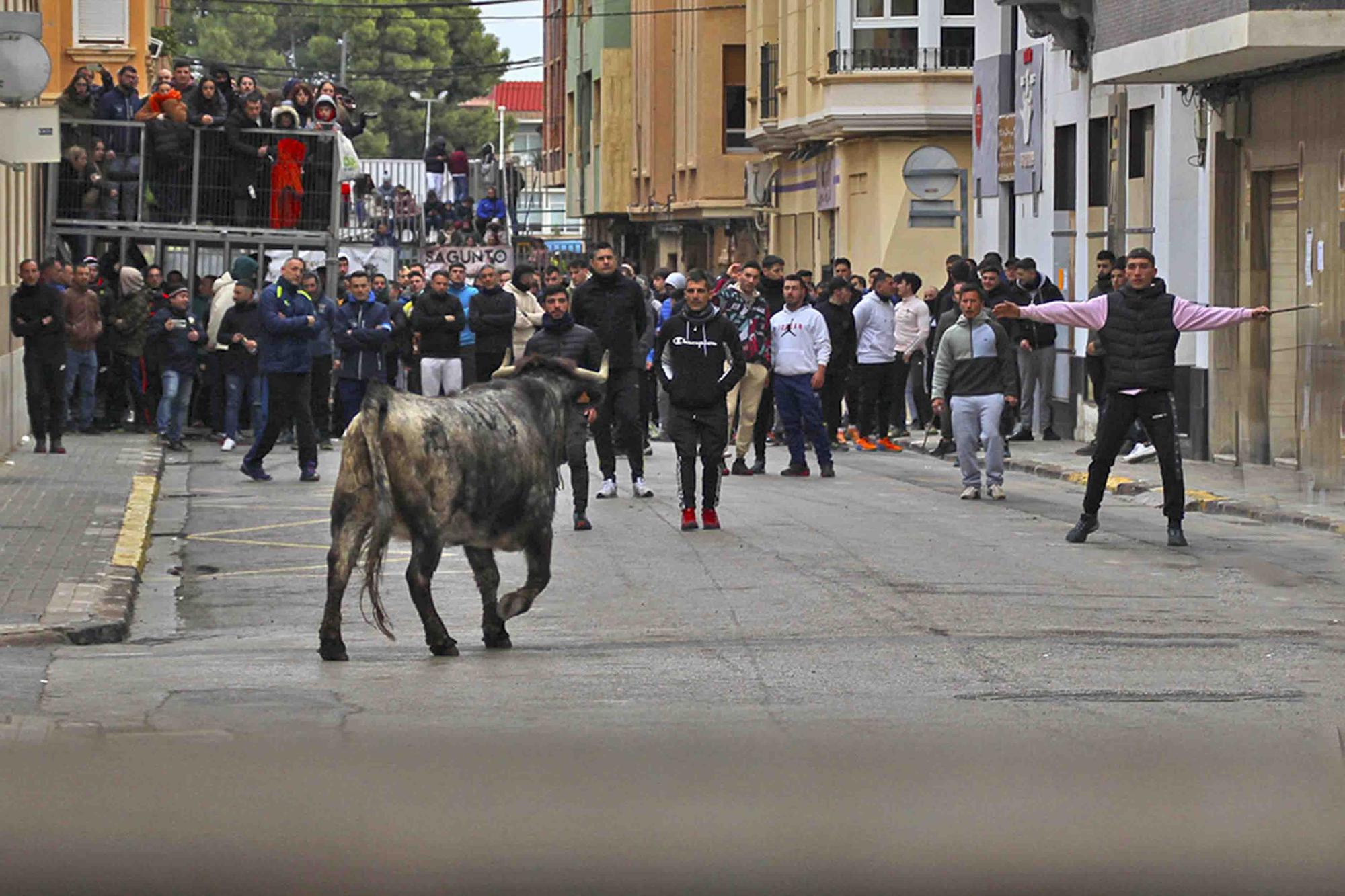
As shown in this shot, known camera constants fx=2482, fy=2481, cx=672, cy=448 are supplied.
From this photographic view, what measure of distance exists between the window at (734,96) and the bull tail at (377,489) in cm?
4467

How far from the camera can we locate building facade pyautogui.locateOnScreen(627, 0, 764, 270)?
5478cm

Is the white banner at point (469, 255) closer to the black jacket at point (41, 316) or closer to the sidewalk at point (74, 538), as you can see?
the sidewalk at point (74, 538)

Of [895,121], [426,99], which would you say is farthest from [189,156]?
[426,99]

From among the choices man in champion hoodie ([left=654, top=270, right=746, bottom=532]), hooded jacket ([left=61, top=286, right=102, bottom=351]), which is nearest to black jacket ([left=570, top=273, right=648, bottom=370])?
man in champion hoodie ([left=654, top=270, right=746, bottom=532])

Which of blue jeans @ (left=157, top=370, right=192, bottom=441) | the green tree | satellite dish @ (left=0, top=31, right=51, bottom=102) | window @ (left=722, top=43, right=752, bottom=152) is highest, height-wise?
the green tree

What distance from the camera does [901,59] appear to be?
39188mm

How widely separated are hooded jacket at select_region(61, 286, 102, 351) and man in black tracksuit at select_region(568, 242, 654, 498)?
7459 millimetres

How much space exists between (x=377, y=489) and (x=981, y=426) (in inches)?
367

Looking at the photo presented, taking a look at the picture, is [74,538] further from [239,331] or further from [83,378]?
[83,378]

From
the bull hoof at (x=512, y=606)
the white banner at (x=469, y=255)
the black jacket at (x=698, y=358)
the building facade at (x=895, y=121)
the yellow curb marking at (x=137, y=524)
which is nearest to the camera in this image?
the bull hoof at (x=512, y=606)

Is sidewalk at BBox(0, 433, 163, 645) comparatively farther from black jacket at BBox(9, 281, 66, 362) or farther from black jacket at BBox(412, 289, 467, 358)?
black jacket at BBox(412, 289, 467, 358)

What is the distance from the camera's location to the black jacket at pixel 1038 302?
2514 cm

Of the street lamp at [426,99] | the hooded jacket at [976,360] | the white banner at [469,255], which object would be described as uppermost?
the street lamp at [426,99]

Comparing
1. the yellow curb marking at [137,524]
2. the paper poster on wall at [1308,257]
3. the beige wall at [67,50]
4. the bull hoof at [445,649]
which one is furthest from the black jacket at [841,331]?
the bull hoof at [445,649]
